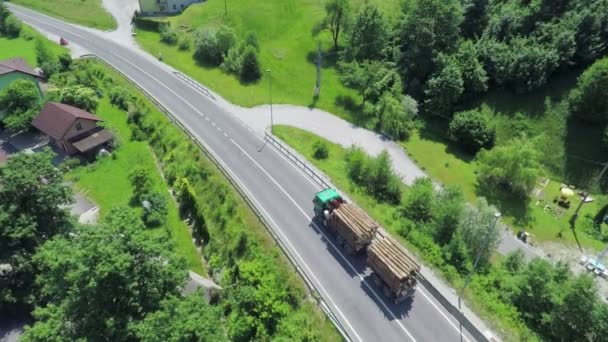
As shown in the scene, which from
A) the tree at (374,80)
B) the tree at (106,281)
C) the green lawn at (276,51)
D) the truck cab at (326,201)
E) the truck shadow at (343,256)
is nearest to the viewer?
the tree at (106,281)

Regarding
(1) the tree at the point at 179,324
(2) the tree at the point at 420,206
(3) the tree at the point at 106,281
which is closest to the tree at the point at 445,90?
(2) the tree at the point at 420,206

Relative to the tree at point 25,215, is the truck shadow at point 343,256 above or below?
below

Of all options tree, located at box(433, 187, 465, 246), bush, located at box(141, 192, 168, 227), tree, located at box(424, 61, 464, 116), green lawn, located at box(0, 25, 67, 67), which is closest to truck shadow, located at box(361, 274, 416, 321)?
tree, located at box(433, 187, 465, 246)

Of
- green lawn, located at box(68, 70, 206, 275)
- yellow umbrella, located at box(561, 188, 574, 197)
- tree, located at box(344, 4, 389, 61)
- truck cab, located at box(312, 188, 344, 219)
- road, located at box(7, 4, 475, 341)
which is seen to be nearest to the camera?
road, located at box(7, 4, 475, 341)

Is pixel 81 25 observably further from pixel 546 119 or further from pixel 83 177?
pixel 546 119

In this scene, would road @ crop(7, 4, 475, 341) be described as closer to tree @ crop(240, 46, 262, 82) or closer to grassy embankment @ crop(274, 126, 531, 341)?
grassy embankment @ crop(274, 126, 531, 341)

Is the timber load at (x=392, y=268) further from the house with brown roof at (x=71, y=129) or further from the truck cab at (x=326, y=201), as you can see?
the house with brown roof at (x=71, y=129)
